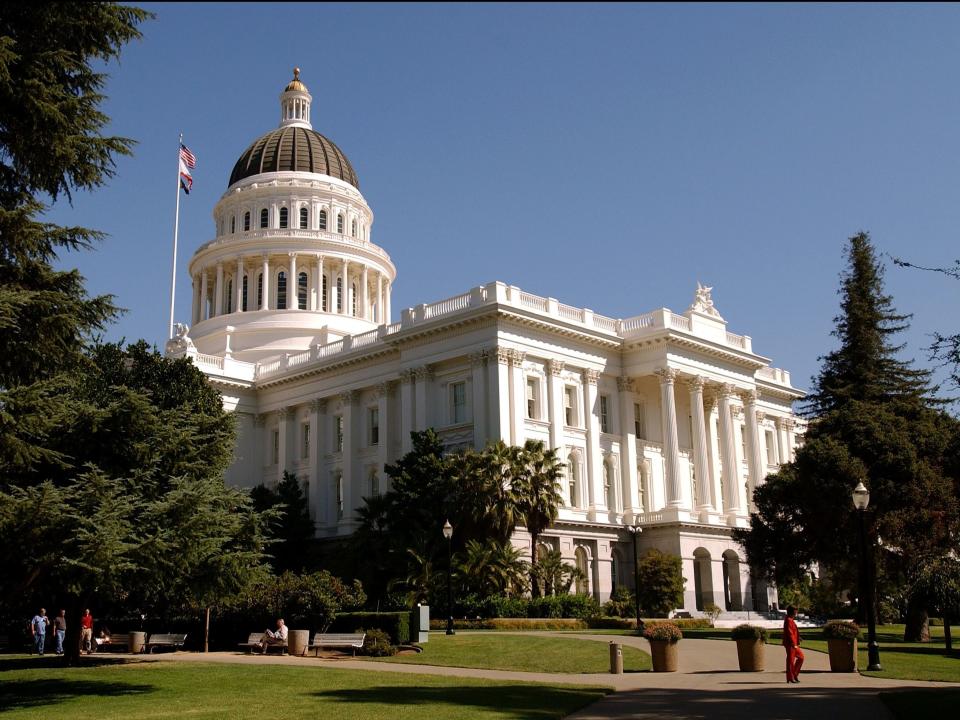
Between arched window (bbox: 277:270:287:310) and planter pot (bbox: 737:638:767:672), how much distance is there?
6275cm

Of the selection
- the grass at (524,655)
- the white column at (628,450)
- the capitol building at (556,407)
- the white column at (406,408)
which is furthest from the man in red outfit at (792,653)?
the white column at (406,408)

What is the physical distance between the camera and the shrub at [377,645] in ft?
105

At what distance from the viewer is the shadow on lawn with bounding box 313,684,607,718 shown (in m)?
18.8

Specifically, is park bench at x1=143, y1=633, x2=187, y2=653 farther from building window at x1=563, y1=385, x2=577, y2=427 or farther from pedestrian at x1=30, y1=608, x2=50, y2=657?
building window at x1=563, y1=385, x2=577, y2=427

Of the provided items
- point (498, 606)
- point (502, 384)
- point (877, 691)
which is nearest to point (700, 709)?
point (877, 691)

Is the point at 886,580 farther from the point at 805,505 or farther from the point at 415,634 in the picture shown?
the point at 415,634

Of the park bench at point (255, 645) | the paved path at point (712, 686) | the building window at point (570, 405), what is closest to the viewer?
the paved path at point (712, 686)

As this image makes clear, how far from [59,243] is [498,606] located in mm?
29760

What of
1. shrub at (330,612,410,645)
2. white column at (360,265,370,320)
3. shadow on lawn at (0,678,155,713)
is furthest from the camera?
white column at (360,265,370,320)

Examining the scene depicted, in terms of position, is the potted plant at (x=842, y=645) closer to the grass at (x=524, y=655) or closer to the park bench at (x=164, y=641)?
the grass at (x=524, y=655)

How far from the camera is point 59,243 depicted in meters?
20.3

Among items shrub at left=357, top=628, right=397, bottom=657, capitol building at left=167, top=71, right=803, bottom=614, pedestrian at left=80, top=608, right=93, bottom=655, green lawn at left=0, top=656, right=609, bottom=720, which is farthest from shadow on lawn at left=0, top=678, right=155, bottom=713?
capitol building at left=167, top=71, right=803, bottom=614

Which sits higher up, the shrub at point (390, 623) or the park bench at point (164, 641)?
the shrub at point (390, 623)

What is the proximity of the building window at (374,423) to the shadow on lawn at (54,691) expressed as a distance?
4045 centimetres
